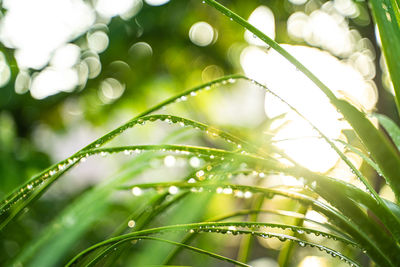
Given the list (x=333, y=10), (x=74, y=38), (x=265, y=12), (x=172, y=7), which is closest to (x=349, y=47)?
(x=333, y=10)

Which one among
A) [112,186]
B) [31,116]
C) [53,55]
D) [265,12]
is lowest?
[112,186]

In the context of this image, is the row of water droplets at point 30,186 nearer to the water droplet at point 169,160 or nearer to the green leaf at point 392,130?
the water droplet at point 169,160

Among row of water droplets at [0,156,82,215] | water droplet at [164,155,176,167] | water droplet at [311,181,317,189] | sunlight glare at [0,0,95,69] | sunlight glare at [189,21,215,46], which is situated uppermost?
sunlight glare at [189,21,215,46]

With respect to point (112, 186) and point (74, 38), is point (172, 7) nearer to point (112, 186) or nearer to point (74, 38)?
point (74, 38)

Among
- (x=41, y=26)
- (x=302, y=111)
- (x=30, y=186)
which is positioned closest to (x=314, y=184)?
(x=302, y=111)

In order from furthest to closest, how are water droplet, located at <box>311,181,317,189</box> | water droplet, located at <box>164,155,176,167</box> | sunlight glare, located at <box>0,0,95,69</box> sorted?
sunlight glare, located at <box>0,0,95,69</box> < water droplet, located at <box>164,155,176,167</box> < water droplet, located at <box>311,181,317,189</box>

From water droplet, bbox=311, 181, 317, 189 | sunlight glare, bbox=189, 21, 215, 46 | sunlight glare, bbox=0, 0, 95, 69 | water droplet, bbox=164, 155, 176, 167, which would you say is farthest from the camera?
sunlight glare, bbox=189, 21, 215, 46

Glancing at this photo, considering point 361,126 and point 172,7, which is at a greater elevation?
point 172,7

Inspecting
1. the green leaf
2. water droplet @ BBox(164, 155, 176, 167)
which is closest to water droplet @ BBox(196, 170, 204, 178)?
water droplet @ BBox(164, 155, 176, 167)

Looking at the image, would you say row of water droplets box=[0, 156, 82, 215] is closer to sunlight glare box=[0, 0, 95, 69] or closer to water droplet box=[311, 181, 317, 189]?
water droplet box=[311, 181, 317, 189]

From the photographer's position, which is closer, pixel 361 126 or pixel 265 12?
pixel 361 126

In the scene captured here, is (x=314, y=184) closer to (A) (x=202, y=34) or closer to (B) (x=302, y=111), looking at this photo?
(B) (x=302, y=111)
